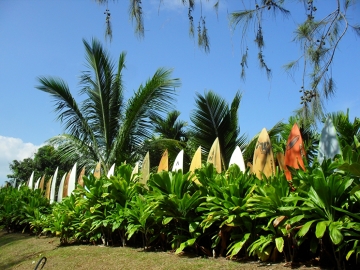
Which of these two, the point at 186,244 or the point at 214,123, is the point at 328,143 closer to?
the point at 186,244

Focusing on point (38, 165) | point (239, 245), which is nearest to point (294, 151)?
point (239, 245)

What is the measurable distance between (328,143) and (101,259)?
11.4 feet

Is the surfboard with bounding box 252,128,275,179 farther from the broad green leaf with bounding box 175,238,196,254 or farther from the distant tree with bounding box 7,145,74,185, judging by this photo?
the distant tree with bounding box 7,145,74,185

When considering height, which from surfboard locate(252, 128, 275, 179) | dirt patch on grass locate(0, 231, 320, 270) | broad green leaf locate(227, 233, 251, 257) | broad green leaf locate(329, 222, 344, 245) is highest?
Answer: surfboard locate(252, 128, 275, 179)

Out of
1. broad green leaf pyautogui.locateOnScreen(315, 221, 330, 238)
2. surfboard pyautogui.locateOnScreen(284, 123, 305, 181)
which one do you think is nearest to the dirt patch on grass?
broad green leaf pyautogui.locateOnScreen(315, 221, 330, 238)

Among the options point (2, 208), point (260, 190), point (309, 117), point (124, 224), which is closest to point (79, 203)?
point (124, 224)

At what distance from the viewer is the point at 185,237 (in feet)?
16.6

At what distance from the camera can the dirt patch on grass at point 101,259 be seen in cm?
439

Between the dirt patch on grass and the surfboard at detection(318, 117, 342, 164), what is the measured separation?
1361mm

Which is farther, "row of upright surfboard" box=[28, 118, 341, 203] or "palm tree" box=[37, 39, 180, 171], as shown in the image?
"palm tree" box=[37, 39, 180, 171]

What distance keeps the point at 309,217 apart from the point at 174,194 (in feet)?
6.23

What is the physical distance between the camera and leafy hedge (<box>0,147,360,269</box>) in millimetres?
3660

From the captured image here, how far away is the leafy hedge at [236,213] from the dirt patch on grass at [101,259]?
168 mm

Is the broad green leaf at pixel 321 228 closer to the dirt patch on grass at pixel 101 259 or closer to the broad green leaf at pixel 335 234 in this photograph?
the broad green leaf at pixel 335 234
